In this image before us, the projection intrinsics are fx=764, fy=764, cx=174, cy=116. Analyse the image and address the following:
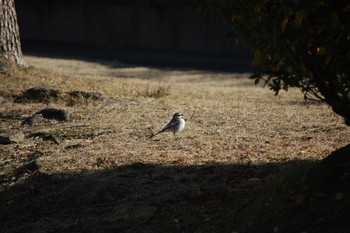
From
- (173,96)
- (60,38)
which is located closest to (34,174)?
(173,96)

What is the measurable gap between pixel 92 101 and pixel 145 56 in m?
12.9

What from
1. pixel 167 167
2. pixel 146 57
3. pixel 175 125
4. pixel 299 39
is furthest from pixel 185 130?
pixel 146 57

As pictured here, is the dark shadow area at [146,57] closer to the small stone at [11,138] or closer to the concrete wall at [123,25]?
the concrete wall at [123,25]

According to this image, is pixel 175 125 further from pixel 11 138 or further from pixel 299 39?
pixel 299 39

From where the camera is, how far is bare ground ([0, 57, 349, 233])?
19.5 ft

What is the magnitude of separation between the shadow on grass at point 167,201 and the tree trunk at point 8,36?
17.0 ft

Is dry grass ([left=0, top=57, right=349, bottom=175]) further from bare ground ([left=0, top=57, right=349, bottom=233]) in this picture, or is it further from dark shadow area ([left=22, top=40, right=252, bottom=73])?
dark shadow area ([left=22, top=40, right=252, bottom=73])

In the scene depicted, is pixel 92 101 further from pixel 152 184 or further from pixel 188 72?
pixel 188 72

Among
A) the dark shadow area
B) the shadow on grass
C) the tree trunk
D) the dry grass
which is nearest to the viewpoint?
the shadow on grass

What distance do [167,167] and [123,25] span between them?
1884cm

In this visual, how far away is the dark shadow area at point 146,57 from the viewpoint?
2073 centimetres

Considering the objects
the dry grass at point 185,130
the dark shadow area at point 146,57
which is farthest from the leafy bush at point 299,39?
the dark shadow area at point 146,57

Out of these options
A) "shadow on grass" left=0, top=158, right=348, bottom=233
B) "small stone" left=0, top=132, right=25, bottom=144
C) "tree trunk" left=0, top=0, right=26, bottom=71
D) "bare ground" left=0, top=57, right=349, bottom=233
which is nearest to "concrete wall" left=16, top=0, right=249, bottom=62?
"tree trunk" left=0, top=0, right=26, bottom=71

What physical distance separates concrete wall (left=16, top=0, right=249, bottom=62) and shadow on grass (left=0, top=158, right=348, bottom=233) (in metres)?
15.8
